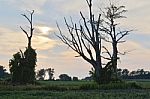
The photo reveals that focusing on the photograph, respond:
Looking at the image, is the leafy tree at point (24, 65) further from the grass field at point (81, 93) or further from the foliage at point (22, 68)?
the grass field at point (81, 93)

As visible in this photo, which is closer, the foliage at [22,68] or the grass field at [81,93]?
the grass field at [81,93]

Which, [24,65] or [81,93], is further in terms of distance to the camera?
[24,65]

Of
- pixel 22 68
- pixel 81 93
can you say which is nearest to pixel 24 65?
pixel 22 68

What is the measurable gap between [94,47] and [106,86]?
293 inches

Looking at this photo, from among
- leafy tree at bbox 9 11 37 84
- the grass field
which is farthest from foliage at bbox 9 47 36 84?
the grass field

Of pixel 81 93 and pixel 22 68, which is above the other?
pixel 22 68

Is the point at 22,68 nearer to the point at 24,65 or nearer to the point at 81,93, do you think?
the point at 24,65

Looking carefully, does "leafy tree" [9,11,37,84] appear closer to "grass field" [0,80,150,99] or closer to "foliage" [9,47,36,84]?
"foliage" [9,47,36,84]

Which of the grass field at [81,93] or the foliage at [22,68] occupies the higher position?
the foliage at [22,68]

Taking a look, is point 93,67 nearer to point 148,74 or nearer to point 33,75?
point 33,75

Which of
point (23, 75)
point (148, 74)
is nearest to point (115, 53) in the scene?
point (23, 75)

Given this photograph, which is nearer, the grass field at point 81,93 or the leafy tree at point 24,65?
the grass field at point 81,93

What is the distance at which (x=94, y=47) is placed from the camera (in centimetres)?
4203

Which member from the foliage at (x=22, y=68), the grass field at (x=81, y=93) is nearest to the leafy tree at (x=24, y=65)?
the foliage at (x=22, y=68)
